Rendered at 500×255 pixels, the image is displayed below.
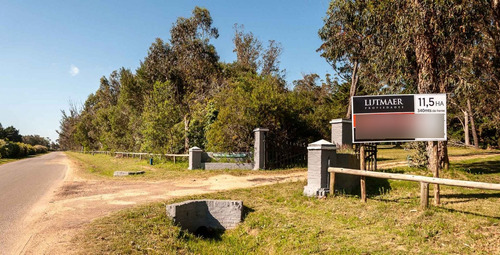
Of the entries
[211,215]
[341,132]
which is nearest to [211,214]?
[211,215]

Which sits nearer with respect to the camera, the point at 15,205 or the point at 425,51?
the point at 15,205

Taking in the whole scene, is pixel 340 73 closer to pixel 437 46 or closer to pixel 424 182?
pixel 437 46

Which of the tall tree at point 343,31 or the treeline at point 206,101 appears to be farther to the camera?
the tall tree at point 343,31

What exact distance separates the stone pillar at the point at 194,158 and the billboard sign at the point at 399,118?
1016 centimetres

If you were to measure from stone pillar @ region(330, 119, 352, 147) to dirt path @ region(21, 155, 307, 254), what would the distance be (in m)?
3.08

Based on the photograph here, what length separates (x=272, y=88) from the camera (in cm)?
1759

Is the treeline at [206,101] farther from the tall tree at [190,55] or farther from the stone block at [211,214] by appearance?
the stone block at [211,214]

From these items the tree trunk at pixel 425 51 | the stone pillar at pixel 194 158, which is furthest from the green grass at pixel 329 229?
the stone pillar at pixel 194 158

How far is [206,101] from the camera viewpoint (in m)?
22.8

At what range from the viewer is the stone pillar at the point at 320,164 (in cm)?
832

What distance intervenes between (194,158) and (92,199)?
7552mm

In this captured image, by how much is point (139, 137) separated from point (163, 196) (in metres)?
22.0

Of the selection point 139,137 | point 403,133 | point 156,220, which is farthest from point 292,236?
point 139,137

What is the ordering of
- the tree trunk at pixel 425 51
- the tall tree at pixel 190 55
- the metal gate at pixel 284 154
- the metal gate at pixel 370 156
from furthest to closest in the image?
the tall tree at pixel 190 55
the metal gate at pixel 284 154
the metal gate at pixel 370 156
the tree trunk at pixel 425 51
